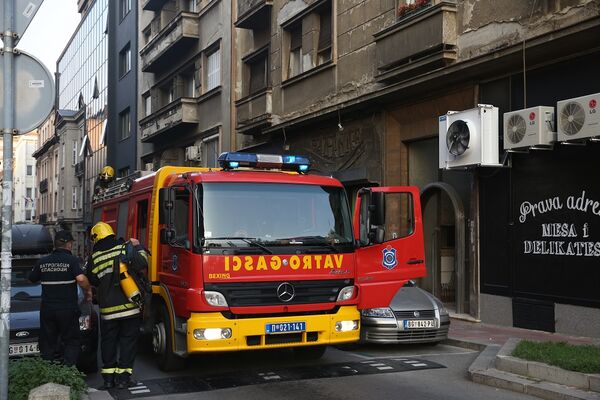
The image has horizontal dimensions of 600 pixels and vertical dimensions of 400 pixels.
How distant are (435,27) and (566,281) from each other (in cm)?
556

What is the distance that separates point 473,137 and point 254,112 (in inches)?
408

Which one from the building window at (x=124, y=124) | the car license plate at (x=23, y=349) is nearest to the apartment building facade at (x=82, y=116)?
the building window at (x=124, y=124)

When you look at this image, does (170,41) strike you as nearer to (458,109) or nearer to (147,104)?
(147,104)

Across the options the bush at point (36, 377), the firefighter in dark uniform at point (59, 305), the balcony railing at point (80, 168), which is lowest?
the bush at point (36, 377)

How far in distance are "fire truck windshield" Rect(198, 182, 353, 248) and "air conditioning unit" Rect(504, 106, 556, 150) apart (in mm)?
4190

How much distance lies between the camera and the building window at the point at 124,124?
37.2 m

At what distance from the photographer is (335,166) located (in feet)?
56.9

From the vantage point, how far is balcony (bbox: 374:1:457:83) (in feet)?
41.9

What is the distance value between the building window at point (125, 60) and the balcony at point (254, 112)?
17.5 m

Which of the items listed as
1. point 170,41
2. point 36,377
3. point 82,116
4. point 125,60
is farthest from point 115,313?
point 82,116

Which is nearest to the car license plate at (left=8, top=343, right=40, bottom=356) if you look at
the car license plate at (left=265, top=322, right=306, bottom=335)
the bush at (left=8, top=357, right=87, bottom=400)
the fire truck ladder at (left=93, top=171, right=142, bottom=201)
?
the bush at (left=8, top=357, right=87, bottom=400)

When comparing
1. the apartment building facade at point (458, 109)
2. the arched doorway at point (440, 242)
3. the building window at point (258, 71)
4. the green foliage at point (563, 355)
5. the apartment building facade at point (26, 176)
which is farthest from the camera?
the apartment building facade at point (26, 176)

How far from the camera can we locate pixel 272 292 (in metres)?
7.56

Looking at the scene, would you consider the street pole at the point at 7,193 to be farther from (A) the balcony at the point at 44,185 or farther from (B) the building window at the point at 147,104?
(A) the balcony at the point at 44,185
